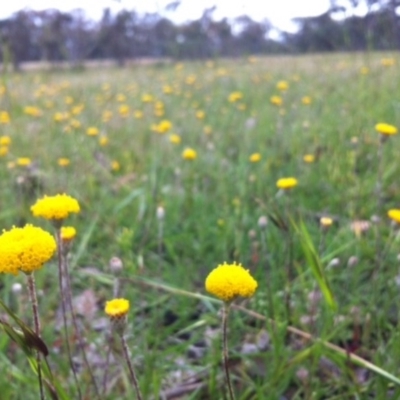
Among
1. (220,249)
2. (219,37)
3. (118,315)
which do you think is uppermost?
(219,37)

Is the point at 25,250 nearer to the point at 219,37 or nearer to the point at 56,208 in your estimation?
the point at 56,208

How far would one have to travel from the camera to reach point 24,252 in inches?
28.7

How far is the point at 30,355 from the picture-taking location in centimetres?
73

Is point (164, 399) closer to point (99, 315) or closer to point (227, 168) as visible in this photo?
point (99, 315)

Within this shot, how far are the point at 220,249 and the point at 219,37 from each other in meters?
4.51

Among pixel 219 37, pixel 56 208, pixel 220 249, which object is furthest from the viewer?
pixel 219 37

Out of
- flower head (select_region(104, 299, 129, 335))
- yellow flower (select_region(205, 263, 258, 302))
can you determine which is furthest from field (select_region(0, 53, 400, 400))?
yellow flower (select_region(205, 263, 258, 302))

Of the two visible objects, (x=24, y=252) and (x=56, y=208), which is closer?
(x=24, y=252)

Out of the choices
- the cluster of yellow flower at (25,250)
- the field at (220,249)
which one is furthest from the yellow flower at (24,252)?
the field at (220,249)

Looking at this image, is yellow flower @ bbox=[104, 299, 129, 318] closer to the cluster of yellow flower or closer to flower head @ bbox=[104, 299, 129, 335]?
flower head @ bbox=[104, 299, 129, 335]

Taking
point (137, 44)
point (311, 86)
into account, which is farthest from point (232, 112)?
point (137, 44)

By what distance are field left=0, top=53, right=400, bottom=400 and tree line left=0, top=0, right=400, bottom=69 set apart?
1.22ft

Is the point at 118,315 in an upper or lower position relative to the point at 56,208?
lower

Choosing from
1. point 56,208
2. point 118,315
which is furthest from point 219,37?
point 118,315
